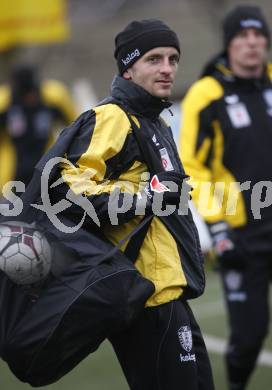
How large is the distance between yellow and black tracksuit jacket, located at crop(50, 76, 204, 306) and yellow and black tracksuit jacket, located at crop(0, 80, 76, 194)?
16.1 feet

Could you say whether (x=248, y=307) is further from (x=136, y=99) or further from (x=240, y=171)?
(x=136, y=99)

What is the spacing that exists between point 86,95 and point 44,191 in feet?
29.6

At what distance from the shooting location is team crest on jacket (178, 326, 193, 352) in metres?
3.49

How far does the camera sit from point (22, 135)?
8.45 m

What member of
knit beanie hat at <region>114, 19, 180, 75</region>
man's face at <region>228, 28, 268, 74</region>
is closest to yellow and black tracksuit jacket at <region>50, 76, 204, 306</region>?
knit beanie hat at <region>114, 19, 180, 75</region>

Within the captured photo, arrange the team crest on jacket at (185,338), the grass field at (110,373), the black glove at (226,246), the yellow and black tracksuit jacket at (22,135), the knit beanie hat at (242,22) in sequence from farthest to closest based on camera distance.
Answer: the yellow and black tracksuit jacket at (22,135), the grass field at (110,373), the knit beanie hat at (242,22), the black glove at (226,246), the team crest on jacket at (185,338)

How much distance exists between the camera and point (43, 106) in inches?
340

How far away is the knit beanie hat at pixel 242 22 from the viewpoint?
17.1ft

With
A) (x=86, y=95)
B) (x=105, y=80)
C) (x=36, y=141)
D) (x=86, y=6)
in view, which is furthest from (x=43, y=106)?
(x=86, y=6)

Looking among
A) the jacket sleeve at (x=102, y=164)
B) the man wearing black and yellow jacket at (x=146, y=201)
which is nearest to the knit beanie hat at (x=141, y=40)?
the man wearing black and yellow jacket at (x=146, y=201)

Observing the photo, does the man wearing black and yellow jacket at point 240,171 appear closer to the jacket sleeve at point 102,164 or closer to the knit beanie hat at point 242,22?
the knit beanie hat at point 242,22

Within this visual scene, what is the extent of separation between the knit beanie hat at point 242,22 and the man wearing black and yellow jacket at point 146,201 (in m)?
1.66

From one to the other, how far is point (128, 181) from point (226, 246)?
5.23ft

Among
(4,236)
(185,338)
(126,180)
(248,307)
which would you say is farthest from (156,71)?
(248,307)
